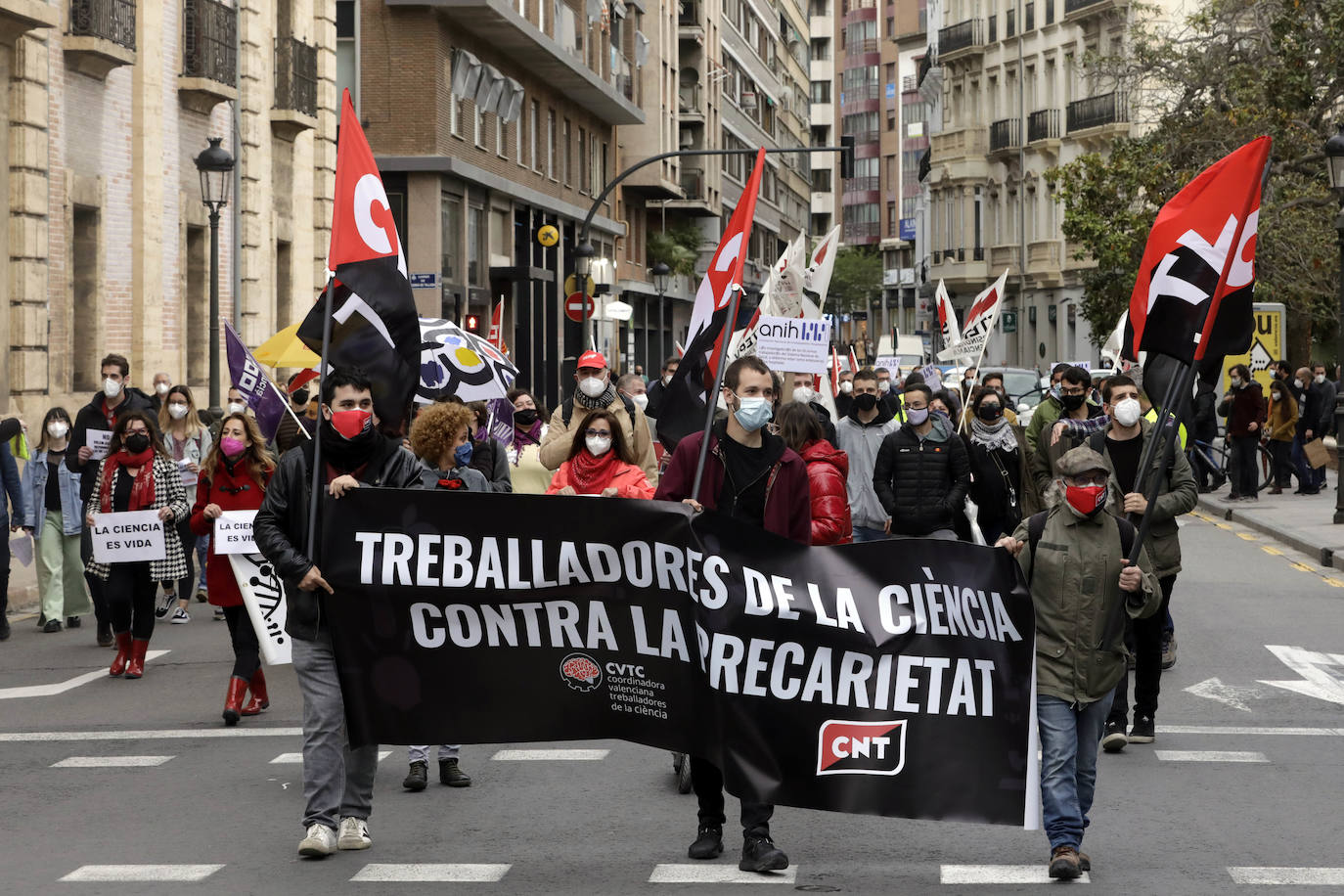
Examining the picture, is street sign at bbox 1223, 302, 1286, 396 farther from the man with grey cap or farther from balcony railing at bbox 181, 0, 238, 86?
the man with grey cap

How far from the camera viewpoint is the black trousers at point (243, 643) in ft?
35.9

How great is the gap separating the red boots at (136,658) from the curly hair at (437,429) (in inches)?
161

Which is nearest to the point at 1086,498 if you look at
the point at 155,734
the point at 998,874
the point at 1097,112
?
the point at 998,874

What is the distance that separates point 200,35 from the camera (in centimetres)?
2566

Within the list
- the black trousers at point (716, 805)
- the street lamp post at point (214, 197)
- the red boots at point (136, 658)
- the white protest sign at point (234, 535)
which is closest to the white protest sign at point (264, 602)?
the white protest sign at point (234, 535)

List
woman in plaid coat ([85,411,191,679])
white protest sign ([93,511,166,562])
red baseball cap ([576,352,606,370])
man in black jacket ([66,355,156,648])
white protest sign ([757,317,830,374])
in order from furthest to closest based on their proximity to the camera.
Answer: white protest sign ([757,317,830,374])
man in black jacket ([66,355,156,648])
woman in plaid coat ([85,411,191,679])
white protest sign ([93,511,166,562])
red baseball cap ([576,352,606,370])

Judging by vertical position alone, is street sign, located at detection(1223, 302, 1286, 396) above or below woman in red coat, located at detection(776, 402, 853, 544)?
above

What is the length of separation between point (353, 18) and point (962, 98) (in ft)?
152

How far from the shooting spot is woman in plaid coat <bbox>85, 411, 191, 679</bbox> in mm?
12742

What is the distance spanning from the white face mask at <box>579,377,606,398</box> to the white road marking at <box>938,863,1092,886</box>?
4.96 m

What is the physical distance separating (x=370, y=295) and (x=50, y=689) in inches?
201

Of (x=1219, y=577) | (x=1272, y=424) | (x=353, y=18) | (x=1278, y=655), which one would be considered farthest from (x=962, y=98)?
(x=1278, y=655)

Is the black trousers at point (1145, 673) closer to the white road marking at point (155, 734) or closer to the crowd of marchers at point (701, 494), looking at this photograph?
the crowd of marchers at point (701, 494)

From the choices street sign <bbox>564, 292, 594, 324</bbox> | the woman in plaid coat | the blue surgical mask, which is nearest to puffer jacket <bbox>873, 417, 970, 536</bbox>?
the woman in plaid coat
